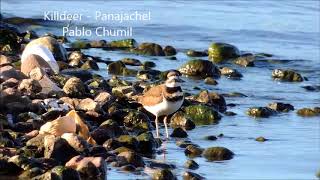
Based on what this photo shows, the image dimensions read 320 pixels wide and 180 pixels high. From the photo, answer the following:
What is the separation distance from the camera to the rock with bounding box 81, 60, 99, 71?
1659 cm

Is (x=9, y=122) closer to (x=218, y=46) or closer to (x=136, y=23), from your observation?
(x=218, y=46)

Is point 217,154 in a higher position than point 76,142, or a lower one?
lower

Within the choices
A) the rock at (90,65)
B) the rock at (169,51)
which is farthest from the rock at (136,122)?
the rock at (169,51)

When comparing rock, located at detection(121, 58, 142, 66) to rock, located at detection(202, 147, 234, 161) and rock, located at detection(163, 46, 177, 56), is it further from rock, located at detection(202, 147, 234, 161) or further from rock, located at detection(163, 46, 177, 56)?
rock, located at detection(202, 147, 234, 161)

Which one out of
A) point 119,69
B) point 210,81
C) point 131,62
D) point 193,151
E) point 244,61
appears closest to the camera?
point 193,151

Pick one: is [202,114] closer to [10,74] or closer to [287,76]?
[10,74]

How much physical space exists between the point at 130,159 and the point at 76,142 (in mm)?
649

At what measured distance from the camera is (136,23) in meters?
23.7

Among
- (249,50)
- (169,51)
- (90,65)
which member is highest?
(90,65)

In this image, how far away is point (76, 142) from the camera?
10.1 m

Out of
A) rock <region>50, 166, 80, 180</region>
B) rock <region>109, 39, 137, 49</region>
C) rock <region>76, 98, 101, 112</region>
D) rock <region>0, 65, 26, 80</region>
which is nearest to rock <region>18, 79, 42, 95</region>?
rock <region>0, 65, 26, 80</region>

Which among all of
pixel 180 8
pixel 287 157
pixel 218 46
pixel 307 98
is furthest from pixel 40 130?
pixel 180 8

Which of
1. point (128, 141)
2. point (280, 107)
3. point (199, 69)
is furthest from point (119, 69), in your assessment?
point (128, 141)

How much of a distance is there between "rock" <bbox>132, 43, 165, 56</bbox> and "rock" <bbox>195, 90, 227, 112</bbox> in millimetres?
5013
